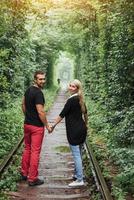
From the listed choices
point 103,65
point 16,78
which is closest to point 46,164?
point 103,65

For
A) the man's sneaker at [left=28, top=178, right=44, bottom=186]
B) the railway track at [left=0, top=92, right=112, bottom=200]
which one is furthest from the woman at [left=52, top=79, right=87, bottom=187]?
the man's sneaker at [left=28, top=178, right=44, bottom=186]

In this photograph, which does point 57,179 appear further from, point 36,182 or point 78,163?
point 78,163

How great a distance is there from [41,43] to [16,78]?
15.0m

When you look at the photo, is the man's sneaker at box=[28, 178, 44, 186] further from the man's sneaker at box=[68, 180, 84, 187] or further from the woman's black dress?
the woman's black dress

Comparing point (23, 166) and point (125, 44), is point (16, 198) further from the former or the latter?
point (125, 44)

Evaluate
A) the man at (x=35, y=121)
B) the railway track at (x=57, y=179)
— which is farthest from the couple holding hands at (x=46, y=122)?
the railway track at (x=57, y=179)

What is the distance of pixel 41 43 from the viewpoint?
38.9 metres

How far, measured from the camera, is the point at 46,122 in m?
9.24

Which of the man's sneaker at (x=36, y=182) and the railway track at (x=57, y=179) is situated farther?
the man's sneaker at (x=36, y=182)

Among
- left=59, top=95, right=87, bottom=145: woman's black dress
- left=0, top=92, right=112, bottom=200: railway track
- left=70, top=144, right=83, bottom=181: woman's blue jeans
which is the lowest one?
left=0, top=92, right=112, bottom=200: railway track

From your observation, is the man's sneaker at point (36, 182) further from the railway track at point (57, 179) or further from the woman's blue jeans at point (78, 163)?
the woman's blue jeans at point (78, 163)

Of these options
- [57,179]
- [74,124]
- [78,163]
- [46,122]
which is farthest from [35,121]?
[57,179]

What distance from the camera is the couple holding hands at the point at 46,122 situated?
9109 mm

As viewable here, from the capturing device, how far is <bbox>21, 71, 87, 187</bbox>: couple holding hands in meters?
9.11
